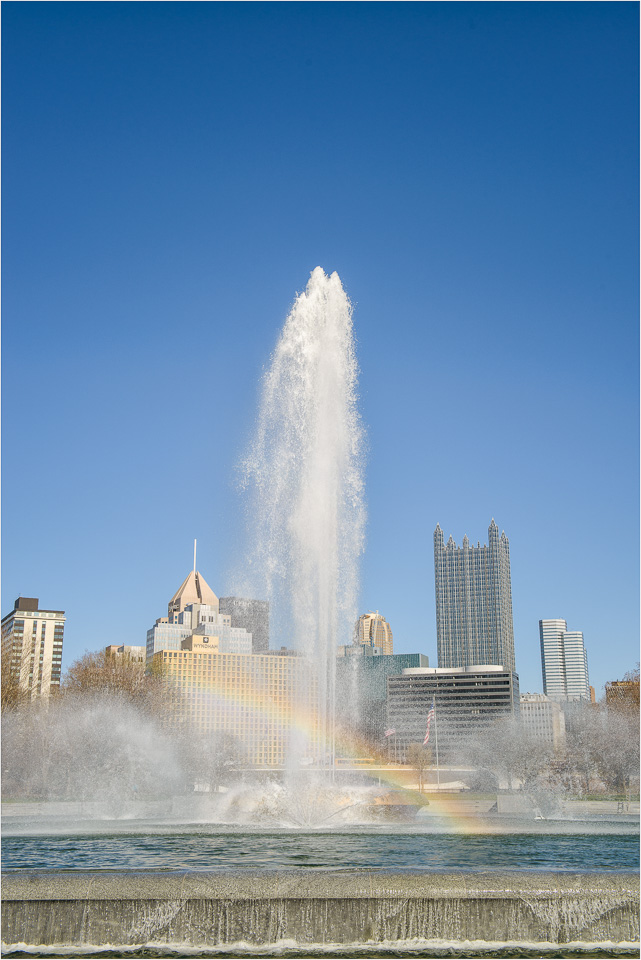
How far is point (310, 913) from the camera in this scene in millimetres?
13367

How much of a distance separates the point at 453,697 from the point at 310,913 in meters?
184

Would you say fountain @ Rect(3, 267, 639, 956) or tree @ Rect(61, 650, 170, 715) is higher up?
tree @ Rect(61, 650, 170, 715)

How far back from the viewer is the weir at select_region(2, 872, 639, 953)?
13.3 metres

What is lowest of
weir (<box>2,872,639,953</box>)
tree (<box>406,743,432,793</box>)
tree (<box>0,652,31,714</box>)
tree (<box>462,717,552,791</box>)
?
tree (<box>406,743,432,793</box>)

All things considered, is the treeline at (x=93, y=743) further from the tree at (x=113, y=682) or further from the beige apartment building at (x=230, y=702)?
the beige apartment building at (x=230, y=702)

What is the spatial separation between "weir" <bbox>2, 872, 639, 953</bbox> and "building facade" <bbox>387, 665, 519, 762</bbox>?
15753 cm

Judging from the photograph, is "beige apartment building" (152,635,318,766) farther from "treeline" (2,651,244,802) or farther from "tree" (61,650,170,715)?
"treeline" (2,651,244,802)

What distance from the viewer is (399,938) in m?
13.3

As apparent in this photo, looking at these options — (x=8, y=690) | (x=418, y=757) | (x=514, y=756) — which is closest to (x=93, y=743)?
(x=8, y=690)

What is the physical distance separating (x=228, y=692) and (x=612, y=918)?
4684 inches

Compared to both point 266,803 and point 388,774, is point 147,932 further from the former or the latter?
point 388,774

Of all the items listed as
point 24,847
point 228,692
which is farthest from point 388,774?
point 24,847

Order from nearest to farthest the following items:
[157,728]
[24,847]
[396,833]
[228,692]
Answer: [24,847] < [396,833] < [157,728] < [228,692]

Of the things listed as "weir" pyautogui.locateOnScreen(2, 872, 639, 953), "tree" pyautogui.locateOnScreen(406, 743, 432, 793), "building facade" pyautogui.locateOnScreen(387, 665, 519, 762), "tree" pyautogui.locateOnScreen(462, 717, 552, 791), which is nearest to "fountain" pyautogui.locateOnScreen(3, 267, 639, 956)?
"weir" pyautogui.locateOnScreen(2, 872, 639, 953)
